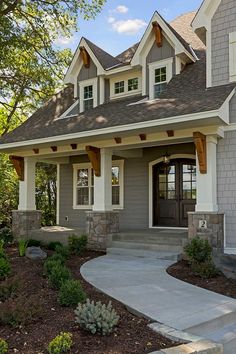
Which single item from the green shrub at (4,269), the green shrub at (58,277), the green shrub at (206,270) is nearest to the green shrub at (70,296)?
the green shrub at (58,277)

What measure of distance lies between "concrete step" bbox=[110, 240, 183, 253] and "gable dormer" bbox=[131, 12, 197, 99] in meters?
4.61

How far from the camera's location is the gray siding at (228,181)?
339 inches

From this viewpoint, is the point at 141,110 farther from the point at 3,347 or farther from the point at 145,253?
the point at 3,347

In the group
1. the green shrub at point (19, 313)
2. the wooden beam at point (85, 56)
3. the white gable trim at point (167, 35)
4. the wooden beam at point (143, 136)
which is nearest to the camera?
the green shrub at point (19, 313)

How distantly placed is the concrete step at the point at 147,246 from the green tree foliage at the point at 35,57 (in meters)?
7.78

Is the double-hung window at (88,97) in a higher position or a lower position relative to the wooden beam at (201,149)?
higher

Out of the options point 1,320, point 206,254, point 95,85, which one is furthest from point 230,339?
point 95,85

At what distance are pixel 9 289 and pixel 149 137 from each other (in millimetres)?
5619

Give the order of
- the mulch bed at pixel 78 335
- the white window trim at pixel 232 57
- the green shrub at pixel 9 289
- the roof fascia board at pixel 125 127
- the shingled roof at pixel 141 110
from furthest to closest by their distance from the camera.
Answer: the white window trim at pixel 232 57
the shingled roof at pixel 141 110
the roof fascia board at pixel 125 127
the green shrub at pixel 9 289
the mulch bed at pixel 78 335

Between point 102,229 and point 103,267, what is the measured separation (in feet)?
7.72

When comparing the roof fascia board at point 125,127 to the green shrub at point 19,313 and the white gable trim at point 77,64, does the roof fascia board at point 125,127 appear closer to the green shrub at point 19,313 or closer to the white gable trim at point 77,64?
the white gable trim at point 77,64

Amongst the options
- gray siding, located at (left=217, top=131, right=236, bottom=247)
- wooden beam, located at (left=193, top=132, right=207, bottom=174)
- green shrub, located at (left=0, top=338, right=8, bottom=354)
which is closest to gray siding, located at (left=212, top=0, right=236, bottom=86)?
gray siding, located at (left=217, top=131, right=236, bottom=247)

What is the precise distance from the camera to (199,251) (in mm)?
7527

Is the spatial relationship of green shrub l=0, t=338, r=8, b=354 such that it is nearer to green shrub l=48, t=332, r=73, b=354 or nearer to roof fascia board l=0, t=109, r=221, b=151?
green shrub l=48, t=332, r=73, b=354
